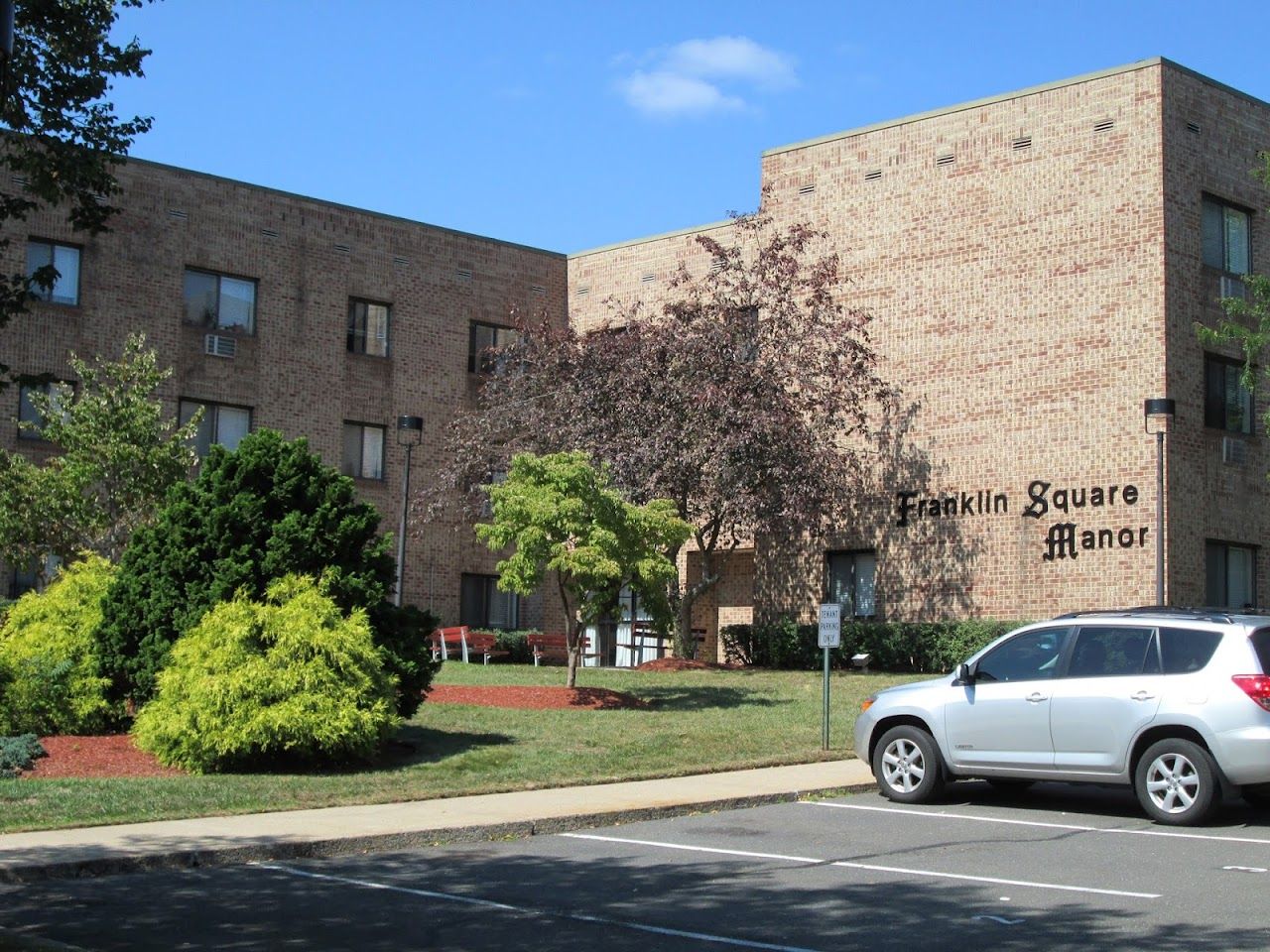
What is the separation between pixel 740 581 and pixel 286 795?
21.6 m

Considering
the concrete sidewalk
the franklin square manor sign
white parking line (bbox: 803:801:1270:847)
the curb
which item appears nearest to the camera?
the curb

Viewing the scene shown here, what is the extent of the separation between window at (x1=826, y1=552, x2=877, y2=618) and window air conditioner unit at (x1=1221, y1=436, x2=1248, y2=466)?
6.76 meters

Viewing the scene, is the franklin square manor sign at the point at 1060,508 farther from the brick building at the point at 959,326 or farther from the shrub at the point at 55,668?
the shrub at the point at 55,668

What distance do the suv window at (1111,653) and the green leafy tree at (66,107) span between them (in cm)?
940

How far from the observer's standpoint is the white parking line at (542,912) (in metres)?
8.40

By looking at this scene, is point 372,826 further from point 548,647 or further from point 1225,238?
point 1225,238

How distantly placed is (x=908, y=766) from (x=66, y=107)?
9809 millimetres

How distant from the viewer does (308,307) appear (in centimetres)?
3500

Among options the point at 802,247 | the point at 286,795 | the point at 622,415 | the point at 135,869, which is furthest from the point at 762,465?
the point at 135,869

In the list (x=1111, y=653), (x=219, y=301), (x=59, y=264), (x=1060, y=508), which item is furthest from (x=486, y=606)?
(x=1111, y=653)

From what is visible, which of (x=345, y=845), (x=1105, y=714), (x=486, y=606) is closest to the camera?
(x=345, y=845)

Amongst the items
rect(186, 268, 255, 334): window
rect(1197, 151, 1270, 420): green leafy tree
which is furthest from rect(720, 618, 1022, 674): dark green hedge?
rect(186, 268, 255, 334): window

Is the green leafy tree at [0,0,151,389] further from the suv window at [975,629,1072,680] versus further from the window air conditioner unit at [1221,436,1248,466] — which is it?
the window air conditioner unit at [1221,436,1248,466]

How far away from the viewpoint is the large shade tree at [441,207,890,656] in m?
27.9
